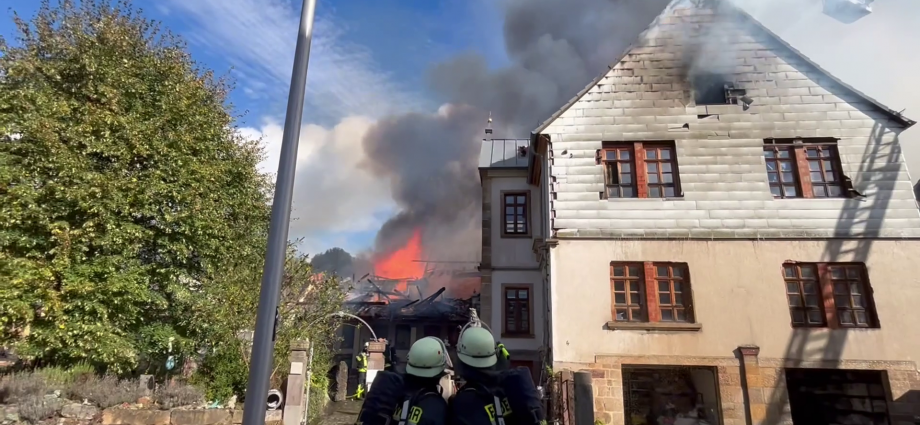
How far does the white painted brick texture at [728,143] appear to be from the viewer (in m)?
12.3

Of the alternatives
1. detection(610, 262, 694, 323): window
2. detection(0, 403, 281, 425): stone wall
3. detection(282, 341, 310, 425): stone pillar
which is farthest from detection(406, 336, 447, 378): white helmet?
detection(610, 262, 694, 323): window

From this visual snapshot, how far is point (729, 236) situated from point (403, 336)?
57.2 feet

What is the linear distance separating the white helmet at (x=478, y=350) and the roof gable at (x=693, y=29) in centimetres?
1058

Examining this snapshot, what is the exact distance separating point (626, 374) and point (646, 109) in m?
7.45

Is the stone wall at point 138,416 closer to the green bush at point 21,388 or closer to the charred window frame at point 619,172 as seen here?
the green bush at point 21,388

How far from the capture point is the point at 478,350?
399cm

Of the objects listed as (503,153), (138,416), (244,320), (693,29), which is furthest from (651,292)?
(138,416)

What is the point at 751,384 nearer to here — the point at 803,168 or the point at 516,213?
the point at 803,168

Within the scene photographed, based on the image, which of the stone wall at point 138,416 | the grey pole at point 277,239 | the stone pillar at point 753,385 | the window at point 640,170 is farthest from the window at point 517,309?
the grey pole at point 277,239

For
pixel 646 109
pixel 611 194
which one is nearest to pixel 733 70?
pixel 646 109

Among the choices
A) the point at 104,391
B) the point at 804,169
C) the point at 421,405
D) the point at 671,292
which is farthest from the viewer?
the point at 804,169

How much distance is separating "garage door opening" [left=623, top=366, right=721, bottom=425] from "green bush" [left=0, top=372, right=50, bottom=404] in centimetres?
1255

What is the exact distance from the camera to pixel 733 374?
11.4 metres

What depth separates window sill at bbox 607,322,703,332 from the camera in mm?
11641
